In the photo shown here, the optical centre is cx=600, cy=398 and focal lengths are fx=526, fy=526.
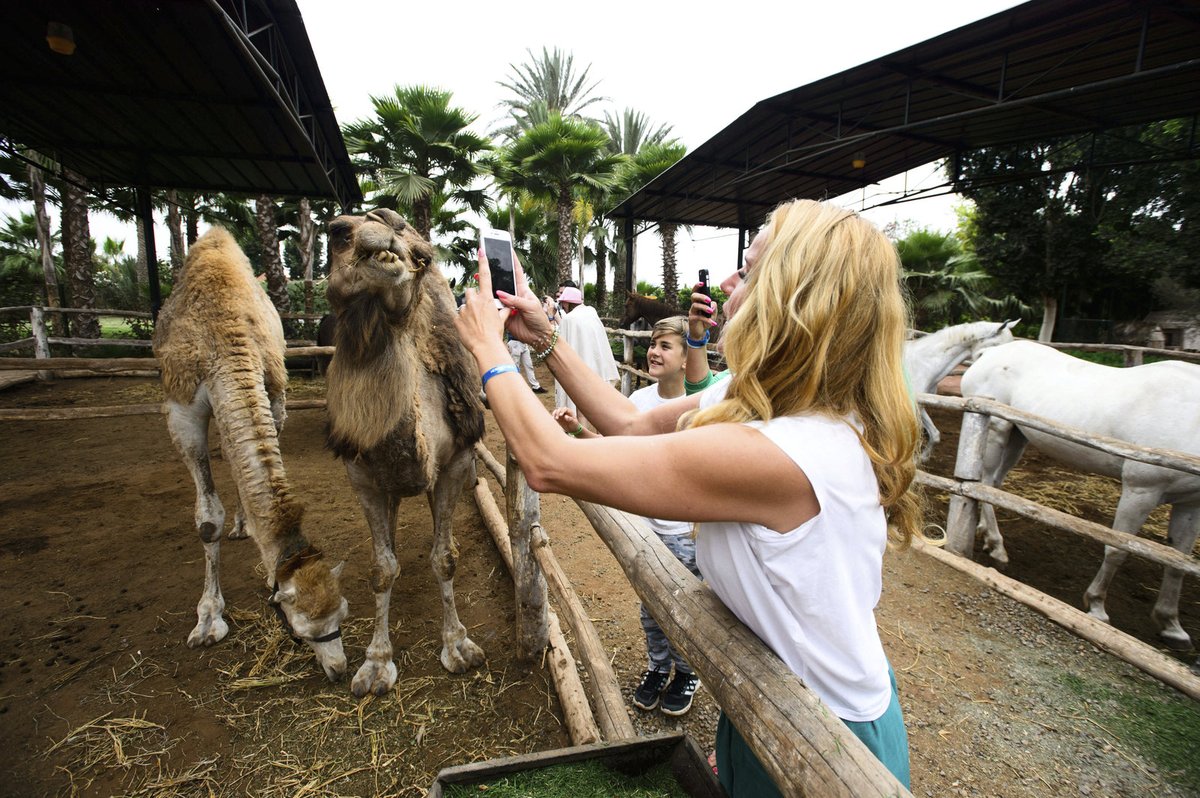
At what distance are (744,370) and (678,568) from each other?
71 centimetres

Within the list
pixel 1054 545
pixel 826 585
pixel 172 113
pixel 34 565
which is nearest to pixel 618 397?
pixel 826 585

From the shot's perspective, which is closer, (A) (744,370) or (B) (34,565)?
(A) (744,370)

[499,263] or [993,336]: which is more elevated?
[499,263]

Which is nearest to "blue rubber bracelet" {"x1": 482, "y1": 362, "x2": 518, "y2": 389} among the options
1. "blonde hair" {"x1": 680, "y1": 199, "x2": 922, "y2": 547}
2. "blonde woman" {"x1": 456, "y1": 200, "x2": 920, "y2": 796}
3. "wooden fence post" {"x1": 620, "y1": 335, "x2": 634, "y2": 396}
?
"blonde woman" {"x1": 456, "y1": 200, "x2": 920, "y2": 796}

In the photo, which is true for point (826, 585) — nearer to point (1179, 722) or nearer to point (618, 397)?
point (618, 397)

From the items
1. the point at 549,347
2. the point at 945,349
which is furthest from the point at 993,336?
the point at 549,347

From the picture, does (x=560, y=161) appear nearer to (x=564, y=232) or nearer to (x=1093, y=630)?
(x=564, y=232)

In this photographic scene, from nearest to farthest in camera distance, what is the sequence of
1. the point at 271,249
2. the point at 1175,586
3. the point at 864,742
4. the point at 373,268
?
the point at 864,742 < the point at 373,268 < the point at 1175,586 < the point at 271,249

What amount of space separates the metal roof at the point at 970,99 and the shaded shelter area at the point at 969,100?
19 millimetres

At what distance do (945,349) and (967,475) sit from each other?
2.37m

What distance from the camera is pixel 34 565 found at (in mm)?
3953

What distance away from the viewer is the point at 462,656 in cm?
303

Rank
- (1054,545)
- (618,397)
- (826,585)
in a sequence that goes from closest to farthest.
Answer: (826,585), (618,397), (1054,545)

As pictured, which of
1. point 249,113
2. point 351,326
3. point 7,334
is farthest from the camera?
point 7,334
